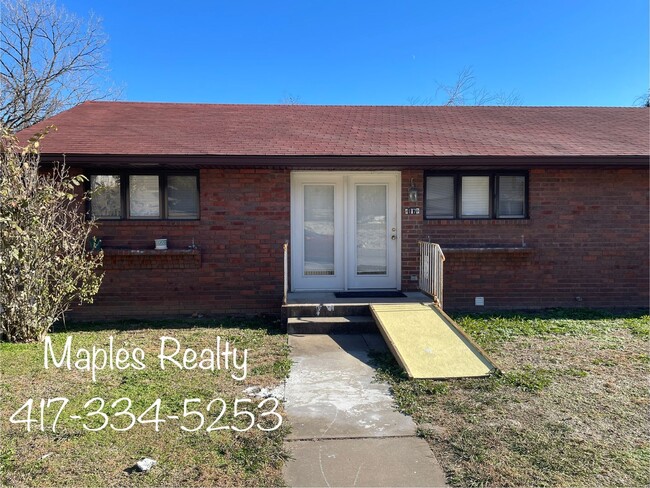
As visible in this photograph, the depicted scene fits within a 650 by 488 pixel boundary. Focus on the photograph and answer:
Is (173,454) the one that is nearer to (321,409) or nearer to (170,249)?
(321,409)

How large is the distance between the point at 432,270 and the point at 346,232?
5.16 feet

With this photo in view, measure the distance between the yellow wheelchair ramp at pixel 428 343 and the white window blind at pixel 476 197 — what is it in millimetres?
2012

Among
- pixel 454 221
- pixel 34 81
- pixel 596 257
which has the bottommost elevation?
pixel 596 257

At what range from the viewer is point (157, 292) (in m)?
7.26

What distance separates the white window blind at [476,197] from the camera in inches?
298

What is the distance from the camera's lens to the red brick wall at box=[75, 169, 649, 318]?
720cm

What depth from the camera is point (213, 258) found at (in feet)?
23.8

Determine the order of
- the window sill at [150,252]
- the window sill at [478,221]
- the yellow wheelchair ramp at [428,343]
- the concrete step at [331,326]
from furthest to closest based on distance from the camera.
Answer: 1. the window sill at [478,221]
2. the window sill at [150,252]
3. the concrete step at [331,326]
4. the yellow wheelchair ramp at [428,343]

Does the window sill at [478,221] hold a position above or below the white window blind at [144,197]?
below

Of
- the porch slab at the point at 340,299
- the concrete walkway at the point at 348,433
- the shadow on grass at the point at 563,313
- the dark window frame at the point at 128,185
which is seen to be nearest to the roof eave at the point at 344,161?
the dark window frame at the point at 128,185

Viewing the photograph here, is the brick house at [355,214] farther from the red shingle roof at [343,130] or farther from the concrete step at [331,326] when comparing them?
the concrete step at [331,326]

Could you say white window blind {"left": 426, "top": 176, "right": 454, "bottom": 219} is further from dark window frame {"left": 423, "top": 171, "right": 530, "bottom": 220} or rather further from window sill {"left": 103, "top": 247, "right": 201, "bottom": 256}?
window sill {"left": 103, "top": 247, "right": 201, "bottom": 256}

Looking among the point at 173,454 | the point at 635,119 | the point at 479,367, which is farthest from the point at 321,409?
the point at 635,119

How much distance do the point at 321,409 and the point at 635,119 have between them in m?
9.63
